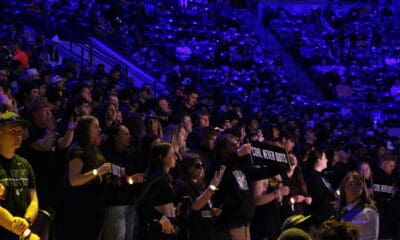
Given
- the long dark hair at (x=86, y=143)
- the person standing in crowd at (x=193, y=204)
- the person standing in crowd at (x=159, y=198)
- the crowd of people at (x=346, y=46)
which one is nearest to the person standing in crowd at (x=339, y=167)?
the person standing in crowd at (x=193, y=204)

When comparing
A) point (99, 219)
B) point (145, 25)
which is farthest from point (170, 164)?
point (145, 25)

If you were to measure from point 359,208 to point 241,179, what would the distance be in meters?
1.37

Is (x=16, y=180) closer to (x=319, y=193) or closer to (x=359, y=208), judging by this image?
(x=359, y=208)

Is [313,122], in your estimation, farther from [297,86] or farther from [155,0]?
[155,0]

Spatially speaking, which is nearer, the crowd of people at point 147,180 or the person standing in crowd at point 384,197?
the crowd of people at point 147,180

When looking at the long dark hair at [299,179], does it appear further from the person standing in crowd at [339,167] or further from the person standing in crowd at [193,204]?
the person standing in crowd at [193,204]

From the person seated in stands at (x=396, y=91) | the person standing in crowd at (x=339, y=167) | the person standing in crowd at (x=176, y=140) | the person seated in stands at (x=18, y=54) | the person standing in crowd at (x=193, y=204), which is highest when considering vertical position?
the person seated in stands at (x=18, y=54)

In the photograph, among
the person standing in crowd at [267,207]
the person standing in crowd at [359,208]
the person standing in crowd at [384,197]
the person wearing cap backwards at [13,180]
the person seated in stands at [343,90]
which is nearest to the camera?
the person wearing cap backwards at [13,180]

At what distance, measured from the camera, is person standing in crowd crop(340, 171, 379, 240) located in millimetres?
8617

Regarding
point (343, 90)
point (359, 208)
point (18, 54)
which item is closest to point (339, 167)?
point (359, 208)

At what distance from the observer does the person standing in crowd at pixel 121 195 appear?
8555 millimetres

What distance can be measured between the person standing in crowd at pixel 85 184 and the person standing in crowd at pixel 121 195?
144 millimetres

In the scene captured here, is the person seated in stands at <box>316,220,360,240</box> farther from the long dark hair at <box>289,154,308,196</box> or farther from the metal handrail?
the metal handrail

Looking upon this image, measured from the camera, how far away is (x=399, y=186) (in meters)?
12.1
